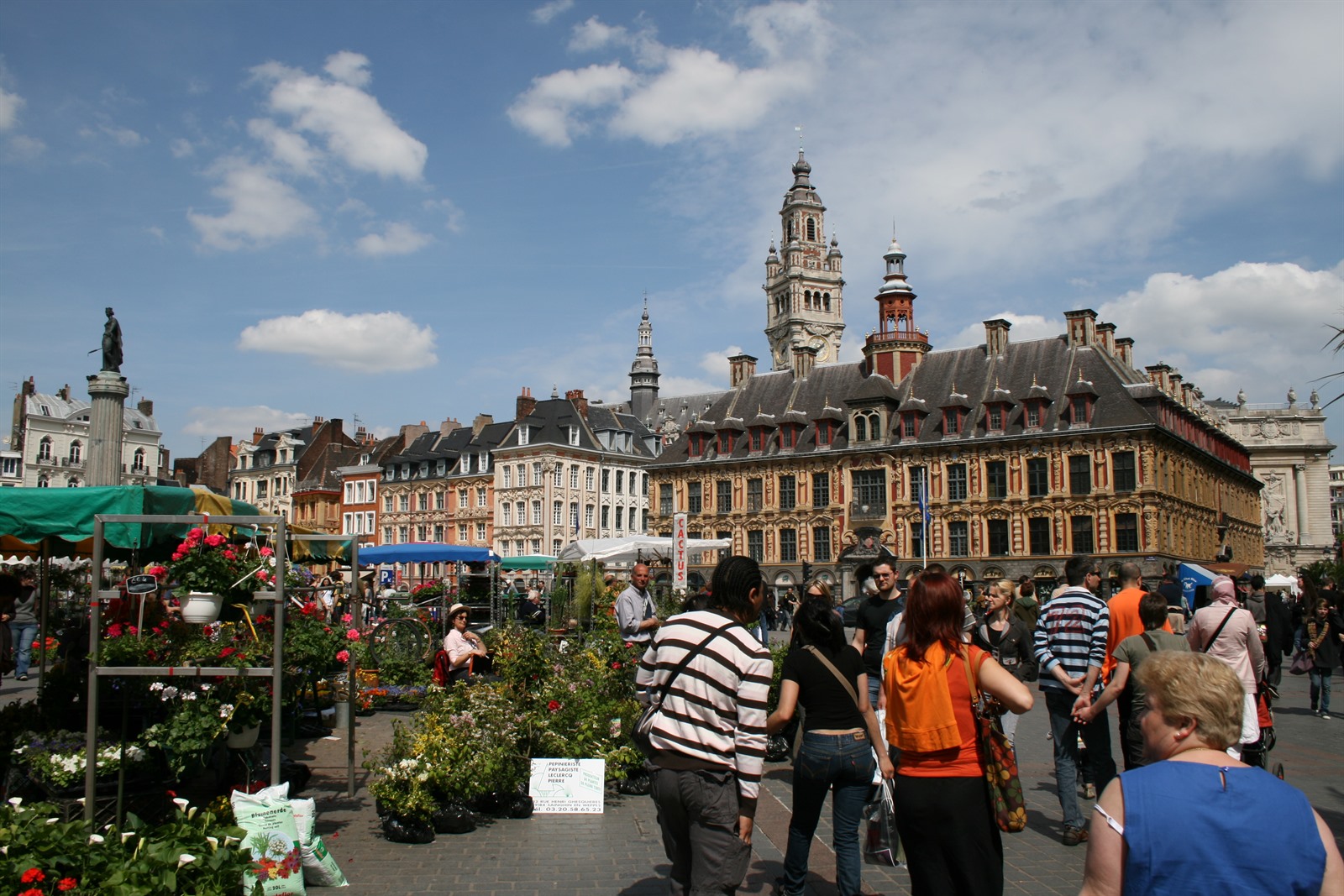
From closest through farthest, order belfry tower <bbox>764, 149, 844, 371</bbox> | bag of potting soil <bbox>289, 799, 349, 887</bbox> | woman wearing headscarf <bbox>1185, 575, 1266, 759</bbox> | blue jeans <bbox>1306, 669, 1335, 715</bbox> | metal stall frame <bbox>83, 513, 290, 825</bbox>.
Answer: metal stall frame <bbox>83, 513, 290, 825</bbox>, bag of potting soil <bbox>289, 799, 349, 887</bbox>, woman wearing headscarf <bbox>1185, 575, 1266, 759</bbox>, blue jeans <bbox>1306, 669, 1335, 715</bbox>, belfry tower <bbox>764, 149, 844, 371</bbox>

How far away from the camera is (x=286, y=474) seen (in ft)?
251

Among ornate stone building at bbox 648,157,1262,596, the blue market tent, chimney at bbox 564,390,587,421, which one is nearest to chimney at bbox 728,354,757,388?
ornate stone building at bbox 648,157,1262,596

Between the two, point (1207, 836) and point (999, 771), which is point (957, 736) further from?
point (1207, 836)

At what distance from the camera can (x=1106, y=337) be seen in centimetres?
4484

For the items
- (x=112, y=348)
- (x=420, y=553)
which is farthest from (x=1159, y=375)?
(x=112, y=348)

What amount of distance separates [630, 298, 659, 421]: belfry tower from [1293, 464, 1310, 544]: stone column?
5022 centimetres

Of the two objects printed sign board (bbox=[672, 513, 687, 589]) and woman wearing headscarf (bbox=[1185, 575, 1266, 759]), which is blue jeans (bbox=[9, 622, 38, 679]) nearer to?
printed sign board (bbox=[672, 513, 687, 589])

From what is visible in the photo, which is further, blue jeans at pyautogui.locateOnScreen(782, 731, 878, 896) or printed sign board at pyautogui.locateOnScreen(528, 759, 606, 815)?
printed sign board at pyautogui.locateOnScreen(528, 759, 606, 815)

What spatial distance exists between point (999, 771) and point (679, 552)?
1171cm

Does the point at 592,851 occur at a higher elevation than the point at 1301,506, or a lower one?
lower

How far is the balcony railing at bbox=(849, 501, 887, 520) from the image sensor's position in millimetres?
46438

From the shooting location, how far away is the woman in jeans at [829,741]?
5.45 meters

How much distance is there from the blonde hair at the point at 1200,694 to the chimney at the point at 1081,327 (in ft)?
145

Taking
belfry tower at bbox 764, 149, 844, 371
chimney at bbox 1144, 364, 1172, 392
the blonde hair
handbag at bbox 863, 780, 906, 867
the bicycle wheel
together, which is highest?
belfry tower at bbox 764, 149, 844, 371
